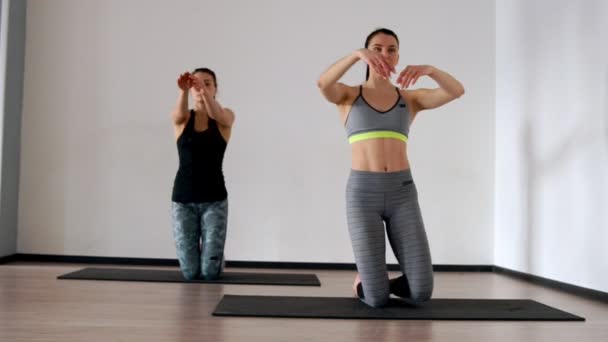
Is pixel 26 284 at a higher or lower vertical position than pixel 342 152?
lower

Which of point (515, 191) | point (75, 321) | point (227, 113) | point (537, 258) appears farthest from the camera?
point (515, 191)

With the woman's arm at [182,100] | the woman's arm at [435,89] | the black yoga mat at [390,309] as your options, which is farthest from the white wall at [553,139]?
the woman's arm at [182,100]

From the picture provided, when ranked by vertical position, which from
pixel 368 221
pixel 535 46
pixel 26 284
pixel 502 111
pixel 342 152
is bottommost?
pixel 26 284

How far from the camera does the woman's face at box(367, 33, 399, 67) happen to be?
9.58 feet

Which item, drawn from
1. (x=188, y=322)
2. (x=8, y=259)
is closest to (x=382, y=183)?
(x=188, y=322)

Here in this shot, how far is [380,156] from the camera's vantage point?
2863mm

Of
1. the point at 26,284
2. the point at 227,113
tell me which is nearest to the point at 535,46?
the point at 227,113

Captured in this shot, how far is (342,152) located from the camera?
4.96 meters

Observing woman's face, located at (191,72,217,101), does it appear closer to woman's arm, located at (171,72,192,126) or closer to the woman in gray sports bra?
woman's arm, located at (171,72,192,126)

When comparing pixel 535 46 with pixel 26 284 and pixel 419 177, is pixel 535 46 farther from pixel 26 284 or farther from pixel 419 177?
pixel 26 284

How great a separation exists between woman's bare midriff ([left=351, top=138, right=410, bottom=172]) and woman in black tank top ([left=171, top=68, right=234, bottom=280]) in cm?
121

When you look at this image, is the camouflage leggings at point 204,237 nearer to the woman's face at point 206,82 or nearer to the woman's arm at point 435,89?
the woman's face at point 206,82

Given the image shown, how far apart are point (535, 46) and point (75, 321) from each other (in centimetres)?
352

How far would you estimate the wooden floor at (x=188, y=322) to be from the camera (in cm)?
213
